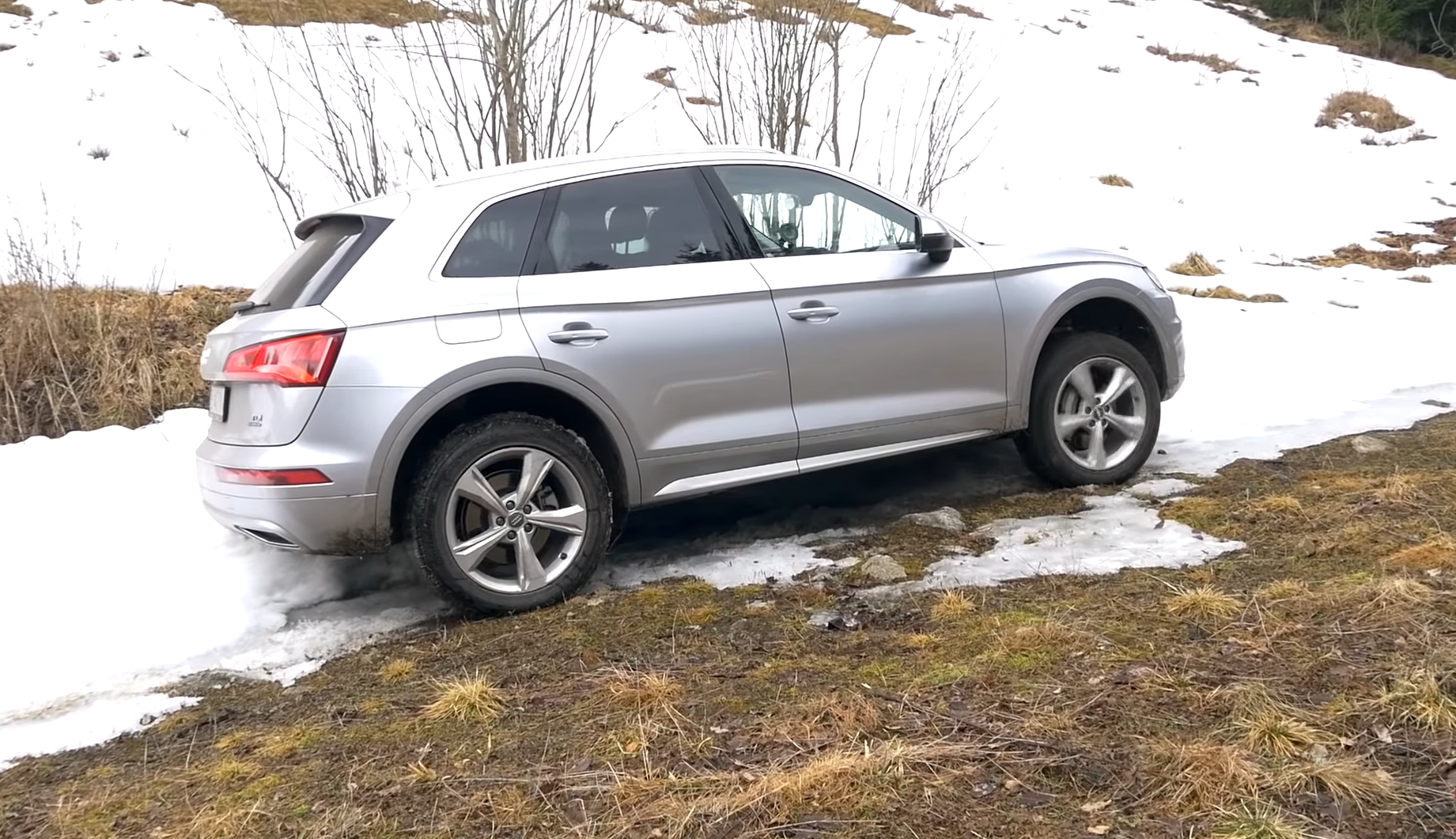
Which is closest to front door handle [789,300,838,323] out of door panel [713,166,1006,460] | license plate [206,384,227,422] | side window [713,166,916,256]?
door panel [713,166,1006,460]

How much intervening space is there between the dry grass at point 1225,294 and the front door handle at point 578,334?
293 inches

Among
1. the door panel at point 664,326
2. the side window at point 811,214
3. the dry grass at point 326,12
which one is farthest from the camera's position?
the dry grass at point 326,12

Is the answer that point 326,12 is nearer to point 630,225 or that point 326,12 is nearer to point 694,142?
point 630,225

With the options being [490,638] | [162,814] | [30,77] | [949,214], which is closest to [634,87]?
[949,214]

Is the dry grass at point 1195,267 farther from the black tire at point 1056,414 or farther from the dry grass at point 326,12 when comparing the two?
the dry grass at point 326,12

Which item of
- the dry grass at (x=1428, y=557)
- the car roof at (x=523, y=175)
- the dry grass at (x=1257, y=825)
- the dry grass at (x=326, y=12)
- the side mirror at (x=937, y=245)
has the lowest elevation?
the dry grass at (x=1257, y=825)

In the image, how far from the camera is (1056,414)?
209 inches

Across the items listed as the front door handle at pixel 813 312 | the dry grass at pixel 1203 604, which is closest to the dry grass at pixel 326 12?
the front door handle at pixel 813 312

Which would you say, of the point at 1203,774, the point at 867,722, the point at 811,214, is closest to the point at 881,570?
the point at 867,722

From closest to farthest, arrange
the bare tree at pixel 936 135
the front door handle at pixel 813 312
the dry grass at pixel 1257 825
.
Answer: the dry grass at pixel 1257 825 → the front door handle at pixel 813 312 → the bare tree at pixel 936 135

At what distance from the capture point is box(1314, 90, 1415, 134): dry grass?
63.2 feet

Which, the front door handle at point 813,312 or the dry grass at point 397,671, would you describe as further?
the front door handle at point 813,312

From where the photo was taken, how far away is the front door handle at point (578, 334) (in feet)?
13.5

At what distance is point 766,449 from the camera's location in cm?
454
